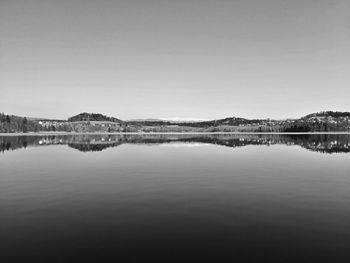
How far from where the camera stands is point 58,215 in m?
19.6

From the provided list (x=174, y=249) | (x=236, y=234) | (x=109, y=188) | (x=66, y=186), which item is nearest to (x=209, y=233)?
(x=236, y=234)

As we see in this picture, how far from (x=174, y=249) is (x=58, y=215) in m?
9.58

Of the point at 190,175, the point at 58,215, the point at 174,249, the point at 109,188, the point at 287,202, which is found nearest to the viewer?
the point at 174,249

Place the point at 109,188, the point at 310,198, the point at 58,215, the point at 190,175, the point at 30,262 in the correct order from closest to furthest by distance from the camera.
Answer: the point at 30,262
the point at 58,215
the point at 310,198
the point at 109,188
the point at 190,175

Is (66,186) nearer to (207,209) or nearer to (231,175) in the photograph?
(207,209)

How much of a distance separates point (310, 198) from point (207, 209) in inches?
384

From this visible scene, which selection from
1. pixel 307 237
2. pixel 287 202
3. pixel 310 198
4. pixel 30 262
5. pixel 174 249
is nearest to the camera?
pixel 30 262

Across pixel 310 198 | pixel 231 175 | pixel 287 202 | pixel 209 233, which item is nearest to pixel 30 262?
pixel 209 233

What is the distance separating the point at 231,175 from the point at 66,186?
19.8m

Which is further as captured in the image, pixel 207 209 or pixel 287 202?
pixel 287 202

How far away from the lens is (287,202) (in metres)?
23.0

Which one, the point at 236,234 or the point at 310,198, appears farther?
the point at 310,198

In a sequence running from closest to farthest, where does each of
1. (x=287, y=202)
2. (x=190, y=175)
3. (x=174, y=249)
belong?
(x=174, y=249)
(x=287, y=202)
(x=190, y=175)

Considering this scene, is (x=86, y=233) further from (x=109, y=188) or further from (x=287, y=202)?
(x=287, y=202)
